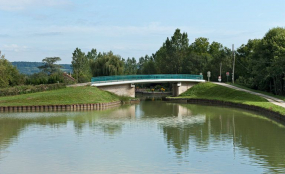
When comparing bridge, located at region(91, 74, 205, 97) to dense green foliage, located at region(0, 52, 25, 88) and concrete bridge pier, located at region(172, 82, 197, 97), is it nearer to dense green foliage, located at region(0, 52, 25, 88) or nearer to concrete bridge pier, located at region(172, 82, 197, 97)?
concrete bridge pier, located at region(172, 82, 197, 97)

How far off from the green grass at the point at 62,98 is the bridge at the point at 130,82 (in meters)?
3.83

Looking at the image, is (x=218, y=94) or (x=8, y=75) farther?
(x=8, y=75)

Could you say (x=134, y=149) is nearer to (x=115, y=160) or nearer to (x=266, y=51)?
(x=115, y=160)

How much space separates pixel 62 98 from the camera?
50.1 metres

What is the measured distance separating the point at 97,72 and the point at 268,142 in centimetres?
5686

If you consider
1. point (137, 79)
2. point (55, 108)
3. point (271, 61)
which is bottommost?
point (55, 108)

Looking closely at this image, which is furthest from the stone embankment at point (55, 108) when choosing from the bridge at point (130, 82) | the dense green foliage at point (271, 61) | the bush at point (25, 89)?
the dense green foliage at point (271, 61)

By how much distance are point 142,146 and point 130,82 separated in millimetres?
40652

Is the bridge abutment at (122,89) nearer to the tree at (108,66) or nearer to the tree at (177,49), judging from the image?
the tree at (108,66)

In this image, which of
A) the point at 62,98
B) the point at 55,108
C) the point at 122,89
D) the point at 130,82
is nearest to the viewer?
the point at 55,108

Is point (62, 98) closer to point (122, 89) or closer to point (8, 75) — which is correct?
point (122, 89)

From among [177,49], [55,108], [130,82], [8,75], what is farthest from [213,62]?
[55,108]

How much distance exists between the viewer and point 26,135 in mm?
27516

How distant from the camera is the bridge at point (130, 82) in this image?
201ft
